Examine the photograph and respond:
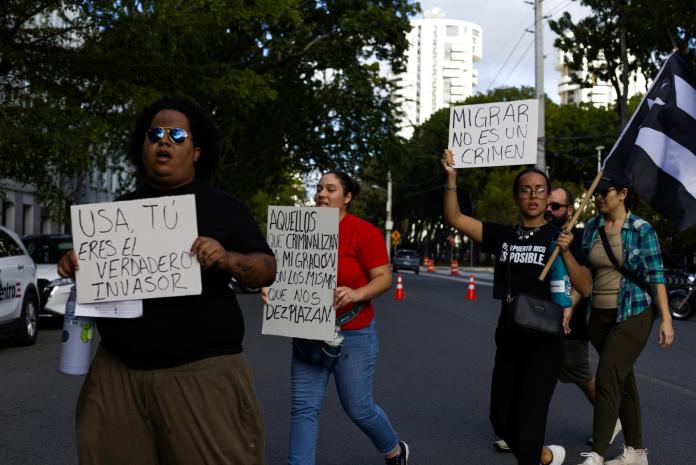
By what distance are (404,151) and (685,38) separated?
27.9 feet

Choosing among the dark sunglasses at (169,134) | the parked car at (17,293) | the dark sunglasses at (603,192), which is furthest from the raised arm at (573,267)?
the parked car at (17,293)

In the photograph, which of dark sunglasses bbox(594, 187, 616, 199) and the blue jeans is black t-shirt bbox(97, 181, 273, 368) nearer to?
the blue jeans

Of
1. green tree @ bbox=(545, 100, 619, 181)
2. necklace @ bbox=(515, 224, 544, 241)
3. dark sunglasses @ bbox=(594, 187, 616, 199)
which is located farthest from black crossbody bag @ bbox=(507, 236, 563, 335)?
green tree @ bbox=(545, 100, 619, 181)

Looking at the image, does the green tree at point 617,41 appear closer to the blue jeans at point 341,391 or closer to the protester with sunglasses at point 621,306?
the protester with sunglasses at point 621,306

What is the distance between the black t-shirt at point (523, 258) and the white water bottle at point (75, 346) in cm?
241

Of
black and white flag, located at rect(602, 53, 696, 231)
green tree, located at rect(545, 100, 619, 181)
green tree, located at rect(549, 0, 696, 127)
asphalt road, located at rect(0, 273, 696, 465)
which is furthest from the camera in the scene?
green tree, located at rect(545, 100, 619, 181)

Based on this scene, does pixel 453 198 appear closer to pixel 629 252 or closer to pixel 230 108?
pixel 629 252

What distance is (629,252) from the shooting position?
19.4 ft

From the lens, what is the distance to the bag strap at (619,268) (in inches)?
231

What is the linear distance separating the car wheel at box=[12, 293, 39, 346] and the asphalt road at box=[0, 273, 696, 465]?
172 mm

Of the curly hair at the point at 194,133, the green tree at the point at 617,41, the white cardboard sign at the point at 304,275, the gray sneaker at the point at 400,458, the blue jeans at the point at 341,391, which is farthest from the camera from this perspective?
the green tree at the point at 617,41

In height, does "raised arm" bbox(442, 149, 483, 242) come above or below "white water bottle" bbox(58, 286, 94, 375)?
above

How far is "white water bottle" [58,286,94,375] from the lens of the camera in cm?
345

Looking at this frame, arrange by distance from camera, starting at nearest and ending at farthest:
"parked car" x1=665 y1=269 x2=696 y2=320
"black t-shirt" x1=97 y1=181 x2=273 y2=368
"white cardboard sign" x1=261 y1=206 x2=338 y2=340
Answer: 1. "black t-shirt" x1=97 y1=181 x2=273 y2=368
2. "white cardboard sign" x1=261 y1=206 x2=338 y2=340
3. "parked car" x1=665 y1=269 x2=696 y2=320
